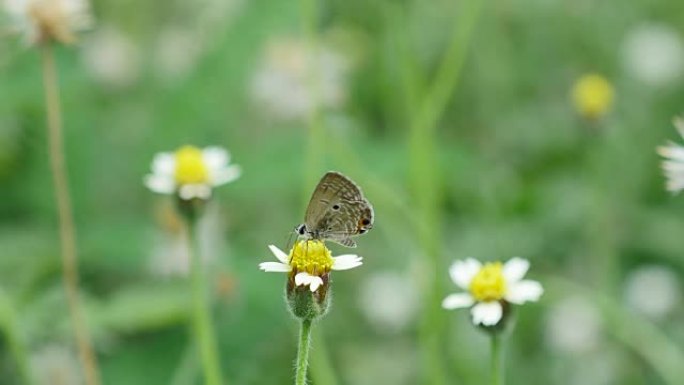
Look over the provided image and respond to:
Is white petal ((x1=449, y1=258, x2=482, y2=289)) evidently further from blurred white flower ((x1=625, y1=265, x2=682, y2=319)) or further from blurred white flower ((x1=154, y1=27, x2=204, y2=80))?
blurred white flower ((x1=154, y1=27, x2=204, y2=80))

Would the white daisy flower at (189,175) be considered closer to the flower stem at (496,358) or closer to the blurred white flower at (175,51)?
the flower stem at (496,358)

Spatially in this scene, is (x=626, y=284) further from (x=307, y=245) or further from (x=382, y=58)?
(x=307, y=245)

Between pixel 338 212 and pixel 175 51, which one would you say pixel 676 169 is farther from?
pixel 175 51

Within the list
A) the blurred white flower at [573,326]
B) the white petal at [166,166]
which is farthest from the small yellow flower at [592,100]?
the white petal at [166,166]

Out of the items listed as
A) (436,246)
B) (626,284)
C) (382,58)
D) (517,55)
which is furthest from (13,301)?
(517,55)

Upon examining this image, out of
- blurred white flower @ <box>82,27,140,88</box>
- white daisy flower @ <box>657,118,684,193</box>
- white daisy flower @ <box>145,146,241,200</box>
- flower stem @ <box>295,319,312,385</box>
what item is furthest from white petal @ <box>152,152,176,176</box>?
blurred white flower @ <box>82,27,140,88</box>

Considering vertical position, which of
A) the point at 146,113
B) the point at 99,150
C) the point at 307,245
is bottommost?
the point at 307,245

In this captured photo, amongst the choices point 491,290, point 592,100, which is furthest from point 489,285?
point 592,100
